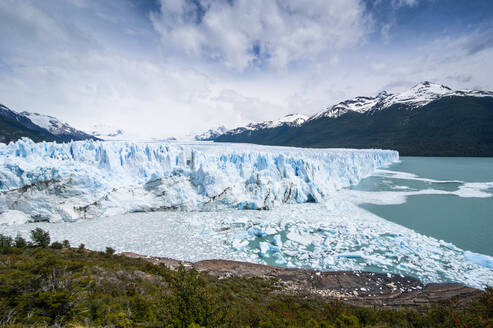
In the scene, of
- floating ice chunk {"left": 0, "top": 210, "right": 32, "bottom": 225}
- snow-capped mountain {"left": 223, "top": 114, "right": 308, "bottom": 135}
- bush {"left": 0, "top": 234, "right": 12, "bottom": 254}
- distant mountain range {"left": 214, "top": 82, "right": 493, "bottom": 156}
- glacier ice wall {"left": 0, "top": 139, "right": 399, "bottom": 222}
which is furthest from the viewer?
snow-capped mountain {"left": 223, "top": 114, "right": 308, "bottom": 135}

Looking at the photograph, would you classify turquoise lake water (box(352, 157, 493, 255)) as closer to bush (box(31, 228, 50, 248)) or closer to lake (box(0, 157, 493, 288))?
lake (box(0, 157, 493, 288))

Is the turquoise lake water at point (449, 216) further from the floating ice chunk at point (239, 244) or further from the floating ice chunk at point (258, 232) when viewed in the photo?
the floating ice chunk at point (239, 244)

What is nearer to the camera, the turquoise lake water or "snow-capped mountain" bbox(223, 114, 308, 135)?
the turquoise lake water

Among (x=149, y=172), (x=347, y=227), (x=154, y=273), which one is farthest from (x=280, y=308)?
(x=149, y=172)

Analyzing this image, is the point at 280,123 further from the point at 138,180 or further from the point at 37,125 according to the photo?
the point at 138,180

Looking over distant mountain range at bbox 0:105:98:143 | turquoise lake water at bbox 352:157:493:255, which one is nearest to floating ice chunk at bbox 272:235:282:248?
turquoise lake water at bbox 352:157:493:255

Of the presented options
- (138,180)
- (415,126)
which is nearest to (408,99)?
(415,126)
